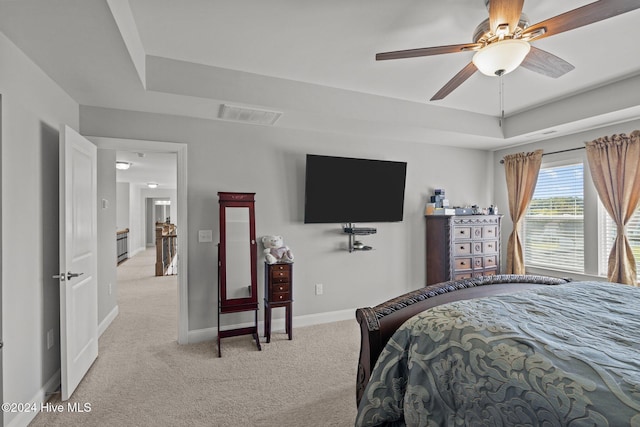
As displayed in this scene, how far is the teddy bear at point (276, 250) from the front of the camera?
127 inches

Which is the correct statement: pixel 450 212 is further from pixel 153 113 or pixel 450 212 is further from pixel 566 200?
pixel 153 113

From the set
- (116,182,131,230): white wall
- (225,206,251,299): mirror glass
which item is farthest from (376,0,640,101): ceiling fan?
(116,182,131,230): white wall

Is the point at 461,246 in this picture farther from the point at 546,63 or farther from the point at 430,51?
the point at 430,51

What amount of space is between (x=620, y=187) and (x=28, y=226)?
530 centimetres

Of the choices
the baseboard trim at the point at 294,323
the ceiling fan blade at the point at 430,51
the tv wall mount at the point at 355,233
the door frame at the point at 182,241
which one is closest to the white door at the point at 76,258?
the door frame at the point at 182,241

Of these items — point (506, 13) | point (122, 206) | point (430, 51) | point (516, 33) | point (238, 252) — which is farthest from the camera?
point (122, 206)

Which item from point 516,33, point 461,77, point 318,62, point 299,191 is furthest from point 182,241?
point 516,33

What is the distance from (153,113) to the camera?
10.0 ft

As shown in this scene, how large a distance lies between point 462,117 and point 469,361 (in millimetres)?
3316

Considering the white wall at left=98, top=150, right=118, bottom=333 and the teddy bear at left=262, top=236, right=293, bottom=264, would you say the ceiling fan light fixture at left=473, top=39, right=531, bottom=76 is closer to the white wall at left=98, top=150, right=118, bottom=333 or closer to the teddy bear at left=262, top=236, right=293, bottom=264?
the teddy bear at left=262, top=236, right=293, bottom=264

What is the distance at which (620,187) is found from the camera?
10.8ft

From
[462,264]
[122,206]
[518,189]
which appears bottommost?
[462,264]

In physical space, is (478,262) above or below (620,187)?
below

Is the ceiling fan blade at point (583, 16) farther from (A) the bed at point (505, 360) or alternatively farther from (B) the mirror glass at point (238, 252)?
(B) the mirror glass at point (238, 252)
